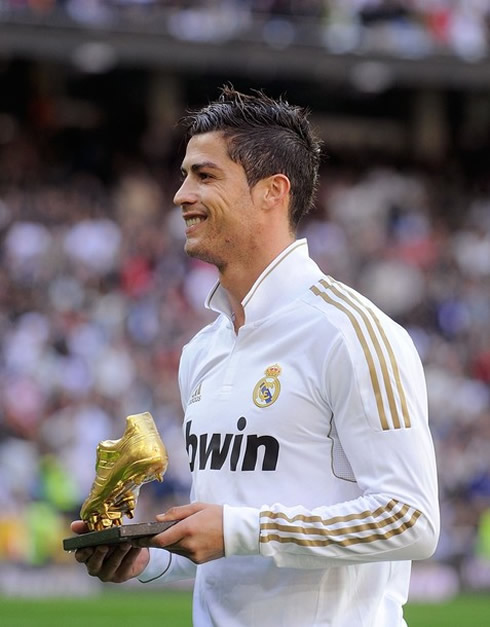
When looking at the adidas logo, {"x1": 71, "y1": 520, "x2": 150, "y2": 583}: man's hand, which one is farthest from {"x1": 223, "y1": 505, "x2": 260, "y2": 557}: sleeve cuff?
the adidas logo

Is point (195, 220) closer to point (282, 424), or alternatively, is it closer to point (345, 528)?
point (282, 424)

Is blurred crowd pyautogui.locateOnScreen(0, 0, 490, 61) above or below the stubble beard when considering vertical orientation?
above

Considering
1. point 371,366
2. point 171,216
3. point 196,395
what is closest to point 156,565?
point 196,395

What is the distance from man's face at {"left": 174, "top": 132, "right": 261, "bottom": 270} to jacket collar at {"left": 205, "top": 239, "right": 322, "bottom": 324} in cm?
8

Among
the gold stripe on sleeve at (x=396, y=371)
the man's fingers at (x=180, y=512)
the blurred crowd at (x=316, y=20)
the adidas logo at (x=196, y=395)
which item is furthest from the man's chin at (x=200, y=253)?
the blurred crowd at (x=316, y=20)

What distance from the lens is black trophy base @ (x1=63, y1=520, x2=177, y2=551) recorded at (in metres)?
2.82

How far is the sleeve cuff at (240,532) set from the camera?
2.88 m

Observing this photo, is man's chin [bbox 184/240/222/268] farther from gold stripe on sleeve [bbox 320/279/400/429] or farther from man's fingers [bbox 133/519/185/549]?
man's fingers [bbox 133/519/185/549]

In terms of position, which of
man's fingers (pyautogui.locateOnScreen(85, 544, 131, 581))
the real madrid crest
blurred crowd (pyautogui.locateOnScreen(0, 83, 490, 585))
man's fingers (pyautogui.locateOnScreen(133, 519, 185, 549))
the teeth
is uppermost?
blurred crowd (pyautogui.locateOnScreen(0, 83, 490, 585))

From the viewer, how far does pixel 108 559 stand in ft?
10.0

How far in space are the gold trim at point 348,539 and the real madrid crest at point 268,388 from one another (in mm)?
319

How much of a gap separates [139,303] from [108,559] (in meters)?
11.9

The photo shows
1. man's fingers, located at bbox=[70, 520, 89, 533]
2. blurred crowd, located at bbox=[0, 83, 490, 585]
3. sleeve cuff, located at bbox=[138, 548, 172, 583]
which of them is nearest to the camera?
man's fingers, located at bbox=[70, 520, 89, 533]

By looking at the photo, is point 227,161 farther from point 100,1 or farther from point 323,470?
point 100,1
